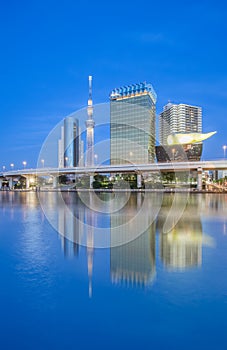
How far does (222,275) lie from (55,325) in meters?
3.19

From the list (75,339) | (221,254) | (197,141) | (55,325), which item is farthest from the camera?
(197,141)

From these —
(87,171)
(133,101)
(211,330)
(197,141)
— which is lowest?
(211,330)

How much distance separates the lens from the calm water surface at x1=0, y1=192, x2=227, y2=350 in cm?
341

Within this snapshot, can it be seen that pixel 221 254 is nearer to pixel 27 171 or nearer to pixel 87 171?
pixel 87 171

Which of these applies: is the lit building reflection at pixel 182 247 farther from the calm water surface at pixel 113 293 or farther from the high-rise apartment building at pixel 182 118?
the high-rise apartment building at pixel 182 118

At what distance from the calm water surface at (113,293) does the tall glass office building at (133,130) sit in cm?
6136

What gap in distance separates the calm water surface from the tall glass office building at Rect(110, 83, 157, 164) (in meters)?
61.4

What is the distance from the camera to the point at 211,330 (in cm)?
356

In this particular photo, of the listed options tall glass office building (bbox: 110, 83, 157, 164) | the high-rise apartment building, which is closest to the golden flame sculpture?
tall glass office building (bbox: 110, 83, 157, 164)

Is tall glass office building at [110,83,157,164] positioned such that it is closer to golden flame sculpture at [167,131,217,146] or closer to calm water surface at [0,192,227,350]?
golden flame sculpture at [167,131,217,146]

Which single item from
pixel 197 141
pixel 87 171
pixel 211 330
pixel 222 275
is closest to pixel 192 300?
pixel 211 330

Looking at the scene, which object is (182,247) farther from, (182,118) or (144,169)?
(182,118)

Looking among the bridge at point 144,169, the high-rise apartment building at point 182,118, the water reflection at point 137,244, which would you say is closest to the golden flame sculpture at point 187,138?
the bridge at point 144,169

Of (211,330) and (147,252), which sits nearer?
(211,330)
